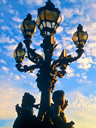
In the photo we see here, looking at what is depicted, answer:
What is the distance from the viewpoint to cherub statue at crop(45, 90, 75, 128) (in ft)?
17.7

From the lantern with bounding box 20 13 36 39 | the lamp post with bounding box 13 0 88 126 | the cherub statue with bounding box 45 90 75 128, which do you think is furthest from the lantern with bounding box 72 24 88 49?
the cherub statue with bounding box 45 90 75 128

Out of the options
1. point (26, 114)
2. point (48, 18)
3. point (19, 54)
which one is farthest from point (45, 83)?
point (48, 18)

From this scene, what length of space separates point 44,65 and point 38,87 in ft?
2.67

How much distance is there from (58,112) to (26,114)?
92cm

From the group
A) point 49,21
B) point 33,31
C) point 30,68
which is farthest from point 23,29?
point 30,68

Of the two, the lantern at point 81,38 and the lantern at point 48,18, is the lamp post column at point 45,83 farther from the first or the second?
the lantern at point 81,38

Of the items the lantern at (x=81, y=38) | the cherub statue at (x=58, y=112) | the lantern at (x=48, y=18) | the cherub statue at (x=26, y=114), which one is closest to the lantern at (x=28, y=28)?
the lantern at (x=48, y=18)

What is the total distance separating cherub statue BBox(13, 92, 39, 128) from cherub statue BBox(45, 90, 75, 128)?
0.48 metres

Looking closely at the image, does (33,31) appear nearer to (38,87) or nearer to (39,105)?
(38,87)

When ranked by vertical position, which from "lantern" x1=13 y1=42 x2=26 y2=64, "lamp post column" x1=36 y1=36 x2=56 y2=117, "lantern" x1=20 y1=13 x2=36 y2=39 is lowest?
"lamp post column" x1=36 y1=36 x2=56 y2=117

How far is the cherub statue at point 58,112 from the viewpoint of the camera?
5.38 meters

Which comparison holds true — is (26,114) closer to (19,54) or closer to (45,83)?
(45,83)

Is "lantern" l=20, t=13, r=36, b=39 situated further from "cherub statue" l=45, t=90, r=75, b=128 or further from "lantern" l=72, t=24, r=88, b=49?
"cherub statue" l=45, t=90, r=75, b=128

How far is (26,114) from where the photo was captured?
5.45 m
